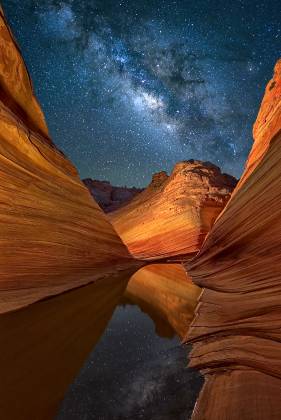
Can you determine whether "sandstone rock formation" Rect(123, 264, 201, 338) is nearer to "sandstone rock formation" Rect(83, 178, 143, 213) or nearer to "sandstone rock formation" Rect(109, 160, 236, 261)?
"sandstone rock formation" Rect(109, 160, 236, 261)

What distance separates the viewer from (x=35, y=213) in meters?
6.18

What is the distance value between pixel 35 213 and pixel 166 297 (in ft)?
9.96

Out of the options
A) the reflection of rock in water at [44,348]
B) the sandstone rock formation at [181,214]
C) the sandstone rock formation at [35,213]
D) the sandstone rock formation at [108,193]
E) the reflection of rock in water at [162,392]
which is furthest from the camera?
the sandstone rock formation at [108,193]

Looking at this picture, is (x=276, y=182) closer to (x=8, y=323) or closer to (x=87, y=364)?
(x=87, y=364)

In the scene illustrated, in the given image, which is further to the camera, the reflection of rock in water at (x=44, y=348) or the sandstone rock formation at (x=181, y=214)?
the sandstone rock formation at (x=181, y=214)

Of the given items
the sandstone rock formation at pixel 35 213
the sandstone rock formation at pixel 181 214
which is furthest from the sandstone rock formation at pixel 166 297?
the sandstone rock formation at pixel 181 214

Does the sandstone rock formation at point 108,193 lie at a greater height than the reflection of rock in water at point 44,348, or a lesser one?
greater

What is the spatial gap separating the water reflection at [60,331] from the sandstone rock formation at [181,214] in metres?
5.35

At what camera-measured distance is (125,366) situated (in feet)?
8.68

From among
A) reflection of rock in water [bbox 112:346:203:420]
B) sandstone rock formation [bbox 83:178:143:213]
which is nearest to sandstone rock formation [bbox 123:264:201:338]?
reflection of rock in water [bbox 112:346:203:420]

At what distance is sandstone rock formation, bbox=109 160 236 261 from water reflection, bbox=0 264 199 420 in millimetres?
5348

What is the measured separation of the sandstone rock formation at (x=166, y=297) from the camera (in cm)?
393

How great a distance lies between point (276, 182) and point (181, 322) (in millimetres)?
2860

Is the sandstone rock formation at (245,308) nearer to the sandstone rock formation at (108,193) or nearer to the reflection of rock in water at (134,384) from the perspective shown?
the reflection of rock in water at (134,384)
